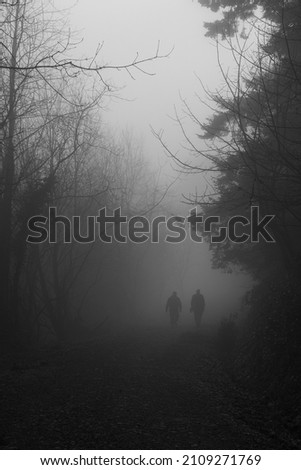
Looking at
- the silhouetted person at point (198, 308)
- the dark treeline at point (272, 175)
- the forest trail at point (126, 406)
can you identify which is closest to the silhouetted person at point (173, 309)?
the silhouetted person at point (198, 308)

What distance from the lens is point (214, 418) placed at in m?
7.05

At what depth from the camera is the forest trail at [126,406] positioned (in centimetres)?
584

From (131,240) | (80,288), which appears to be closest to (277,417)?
(80,288)

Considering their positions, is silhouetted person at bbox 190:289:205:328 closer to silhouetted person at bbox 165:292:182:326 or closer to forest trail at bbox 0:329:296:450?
silhouetted person at bbox 165:292:182:326

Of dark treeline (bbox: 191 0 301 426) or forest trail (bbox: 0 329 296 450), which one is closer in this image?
forest trail (bbox: 0 329 296 450)

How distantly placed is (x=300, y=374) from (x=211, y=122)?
52.2ft

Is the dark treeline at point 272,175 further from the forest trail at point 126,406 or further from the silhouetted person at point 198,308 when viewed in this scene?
the silhouetted person at point 198,308

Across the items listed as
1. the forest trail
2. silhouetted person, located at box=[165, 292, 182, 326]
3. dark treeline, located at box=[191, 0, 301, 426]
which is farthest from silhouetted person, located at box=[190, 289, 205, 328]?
the forest trail

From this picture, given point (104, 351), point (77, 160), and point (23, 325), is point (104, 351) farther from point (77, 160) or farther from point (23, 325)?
point (77, 160)

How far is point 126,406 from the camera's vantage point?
7.50 metres

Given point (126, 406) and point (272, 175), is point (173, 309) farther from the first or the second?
point (126, 406)

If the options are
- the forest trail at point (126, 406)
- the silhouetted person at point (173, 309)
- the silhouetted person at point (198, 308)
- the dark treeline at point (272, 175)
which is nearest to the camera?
the forest trail at point (126, 406)

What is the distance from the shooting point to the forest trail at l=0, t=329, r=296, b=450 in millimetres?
5836

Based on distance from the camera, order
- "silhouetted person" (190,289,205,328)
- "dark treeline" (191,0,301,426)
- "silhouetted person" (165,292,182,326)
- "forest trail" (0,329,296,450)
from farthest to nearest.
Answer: "silhouetted person" (165,292,182,326)
"silhouetted person" (190,289,205,328)
"dark treeline" (191,0,301,426)
"forest trail" (0,329,296,450)
